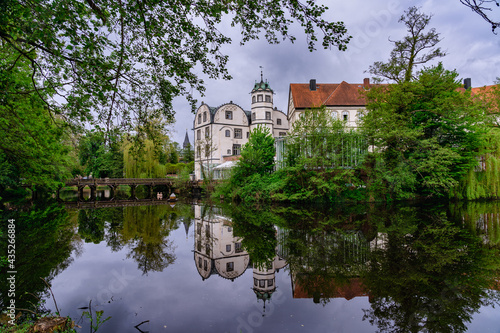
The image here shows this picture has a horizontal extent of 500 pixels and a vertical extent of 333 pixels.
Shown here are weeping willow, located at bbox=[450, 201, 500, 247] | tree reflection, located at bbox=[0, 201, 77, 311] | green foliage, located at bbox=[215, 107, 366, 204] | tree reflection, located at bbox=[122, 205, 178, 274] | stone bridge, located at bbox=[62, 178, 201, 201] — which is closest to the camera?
tree reflection, located at bbox=[0, 201, 77, 311]

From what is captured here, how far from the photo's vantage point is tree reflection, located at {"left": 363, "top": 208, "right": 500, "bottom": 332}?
157 inches

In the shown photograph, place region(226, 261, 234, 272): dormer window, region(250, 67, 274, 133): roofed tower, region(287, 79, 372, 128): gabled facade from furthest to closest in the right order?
region(250, 67, 274, 133): roofed tower < region(287, 79, 372, 128): gabled facade < region(226, 261, 234, 272): dormer window

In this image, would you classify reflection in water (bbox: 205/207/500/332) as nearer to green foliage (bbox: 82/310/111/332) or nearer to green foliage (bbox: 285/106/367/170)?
green foliage (bbox: 82/310/111/332)

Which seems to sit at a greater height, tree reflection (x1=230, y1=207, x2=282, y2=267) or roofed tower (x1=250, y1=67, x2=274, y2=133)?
roofed tower (x1=250, y1=67, x2=274, y2=133)

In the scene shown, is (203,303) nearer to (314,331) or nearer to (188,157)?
(314,331)

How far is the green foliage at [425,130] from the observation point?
18234 millimetres

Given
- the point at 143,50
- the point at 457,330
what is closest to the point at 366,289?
the point at 457,330

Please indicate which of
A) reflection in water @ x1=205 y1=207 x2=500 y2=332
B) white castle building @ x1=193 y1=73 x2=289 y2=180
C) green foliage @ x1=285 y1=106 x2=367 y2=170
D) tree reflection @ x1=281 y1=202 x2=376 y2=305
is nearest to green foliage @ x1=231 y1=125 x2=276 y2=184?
green foliage @ x1=285 y1=106 x2=367 y2=170

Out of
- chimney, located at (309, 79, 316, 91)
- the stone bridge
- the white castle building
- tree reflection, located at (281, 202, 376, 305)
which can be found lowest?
tree reflection, located at (281, 202, 376, 305)

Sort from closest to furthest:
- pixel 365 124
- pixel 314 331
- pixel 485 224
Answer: pixel 314 331 → pixel 485 224 → pixel 365 124

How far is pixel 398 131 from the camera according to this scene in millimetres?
17766

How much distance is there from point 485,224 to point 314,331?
10.7 metres

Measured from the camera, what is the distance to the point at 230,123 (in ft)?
143

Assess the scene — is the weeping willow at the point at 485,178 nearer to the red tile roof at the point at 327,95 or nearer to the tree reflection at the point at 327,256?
the tree reflection at the point at 327,256
